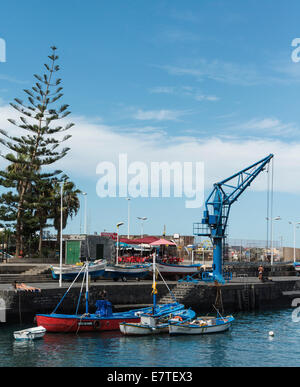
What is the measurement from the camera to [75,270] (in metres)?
42.7

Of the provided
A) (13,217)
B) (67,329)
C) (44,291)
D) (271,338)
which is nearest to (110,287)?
(44,291)

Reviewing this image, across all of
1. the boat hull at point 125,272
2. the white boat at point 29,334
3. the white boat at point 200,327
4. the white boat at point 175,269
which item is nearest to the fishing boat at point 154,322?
the white boat at point 200,327

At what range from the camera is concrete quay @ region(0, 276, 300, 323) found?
34.5 metres

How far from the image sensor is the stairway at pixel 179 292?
41.2m

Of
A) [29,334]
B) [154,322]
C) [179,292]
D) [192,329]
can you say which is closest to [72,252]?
[179,292]

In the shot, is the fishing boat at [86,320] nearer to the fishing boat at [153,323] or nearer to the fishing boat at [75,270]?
the fishing boat at [153,323]

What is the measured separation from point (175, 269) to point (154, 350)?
21724mm

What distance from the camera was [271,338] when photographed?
3244cm

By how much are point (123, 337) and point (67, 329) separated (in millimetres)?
3452

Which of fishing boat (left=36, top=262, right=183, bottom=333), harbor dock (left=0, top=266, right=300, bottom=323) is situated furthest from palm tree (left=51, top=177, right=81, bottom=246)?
fishing boat (left=36, top=262, right=183, bottom=333)

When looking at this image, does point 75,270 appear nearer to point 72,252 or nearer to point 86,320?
point 72,252

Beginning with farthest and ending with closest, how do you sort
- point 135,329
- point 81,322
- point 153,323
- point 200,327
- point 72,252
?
1. point 72,252
2. point 153,323
3. point 200,327
4. point 81,322
5. point 135,329

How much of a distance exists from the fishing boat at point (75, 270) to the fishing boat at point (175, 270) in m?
5.92

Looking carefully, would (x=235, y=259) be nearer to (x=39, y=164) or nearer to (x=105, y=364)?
(x=39, y=164)
